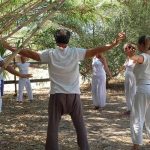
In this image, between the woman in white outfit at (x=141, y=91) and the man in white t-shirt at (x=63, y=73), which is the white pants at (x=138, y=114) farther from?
the man in white t-shirt at (x=63, y=73)

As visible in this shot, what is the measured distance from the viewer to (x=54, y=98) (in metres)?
5.68

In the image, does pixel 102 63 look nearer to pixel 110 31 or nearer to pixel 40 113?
pixel 40 113

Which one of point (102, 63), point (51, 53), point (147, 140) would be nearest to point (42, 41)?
point (102, 63)

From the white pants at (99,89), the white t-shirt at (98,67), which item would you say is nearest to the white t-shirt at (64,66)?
the white t-shirt at (98,67)

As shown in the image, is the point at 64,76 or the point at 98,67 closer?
the point at 64,76

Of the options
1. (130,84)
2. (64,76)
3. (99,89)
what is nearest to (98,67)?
(99,89)

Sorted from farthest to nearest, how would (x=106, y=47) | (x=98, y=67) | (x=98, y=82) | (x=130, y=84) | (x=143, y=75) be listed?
1. (x=98, y=82)
2. (x=98, y=67)
3. (x=130, y=84)
4. (x=143, y=75)
5. (x=106, y=47)

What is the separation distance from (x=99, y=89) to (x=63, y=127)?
264cm

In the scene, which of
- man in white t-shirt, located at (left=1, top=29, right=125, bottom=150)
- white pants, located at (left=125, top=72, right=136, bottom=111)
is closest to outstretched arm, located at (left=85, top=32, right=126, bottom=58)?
man in white t-shirt, located at (left=1, top=29, right=125, bottom=150)

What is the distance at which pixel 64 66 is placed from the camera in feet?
18.4

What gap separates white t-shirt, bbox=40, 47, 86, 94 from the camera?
5.60 metres

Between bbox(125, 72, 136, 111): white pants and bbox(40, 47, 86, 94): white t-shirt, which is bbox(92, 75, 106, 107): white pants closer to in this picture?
bbox(125, 72, 136, 111): white pants

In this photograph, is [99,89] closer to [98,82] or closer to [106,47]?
[98,82]

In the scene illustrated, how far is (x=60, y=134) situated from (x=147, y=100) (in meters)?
2.15
